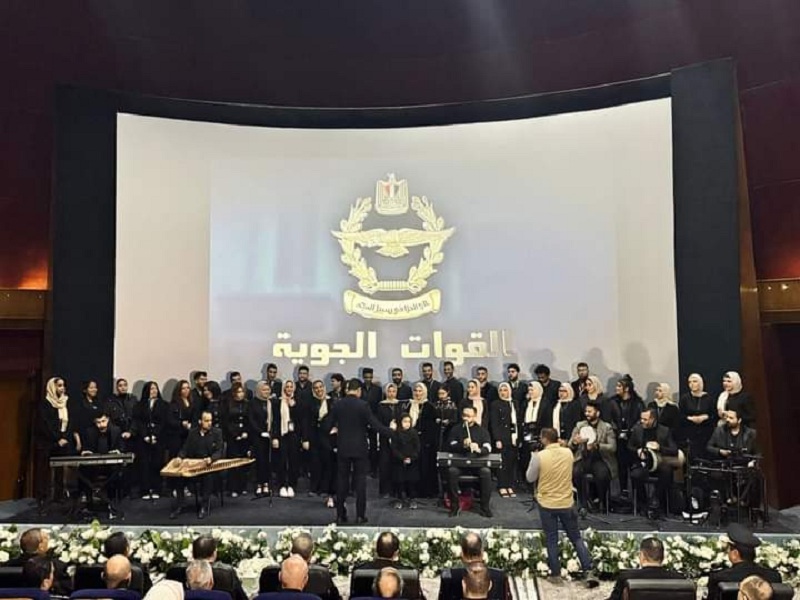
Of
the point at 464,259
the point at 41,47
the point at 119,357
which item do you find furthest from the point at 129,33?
the point at 464,259

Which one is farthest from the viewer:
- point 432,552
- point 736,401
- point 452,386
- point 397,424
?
point 452,386

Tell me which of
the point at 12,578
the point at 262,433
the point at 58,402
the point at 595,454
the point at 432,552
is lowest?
the point at 432,552

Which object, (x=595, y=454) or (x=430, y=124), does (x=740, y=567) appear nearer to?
(x=595, y=454)

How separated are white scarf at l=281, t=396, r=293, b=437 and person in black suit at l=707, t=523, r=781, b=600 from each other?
550cm

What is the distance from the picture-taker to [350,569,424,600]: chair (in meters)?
4.06

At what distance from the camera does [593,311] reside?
9789 mm

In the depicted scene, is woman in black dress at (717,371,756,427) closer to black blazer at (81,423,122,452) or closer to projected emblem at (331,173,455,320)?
projected emblem at (331,173,455,320)

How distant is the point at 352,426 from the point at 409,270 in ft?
12.5

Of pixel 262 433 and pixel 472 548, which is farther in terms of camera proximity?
pixel 262 433

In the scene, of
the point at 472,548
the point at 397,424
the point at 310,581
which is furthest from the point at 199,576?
the point at 397,424

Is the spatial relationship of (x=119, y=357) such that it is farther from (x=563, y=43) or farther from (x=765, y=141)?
(x=765, y=141)

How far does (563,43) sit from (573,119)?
1132 millimetres

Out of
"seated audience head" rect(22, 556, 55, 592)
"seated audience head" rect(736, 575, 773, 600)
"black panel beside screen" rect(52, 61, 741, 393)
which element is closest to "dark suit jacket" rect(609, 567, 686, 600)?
"seated audience head" rect(736, 575, 773, 600)

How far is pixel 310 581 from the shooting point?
13.7ft
